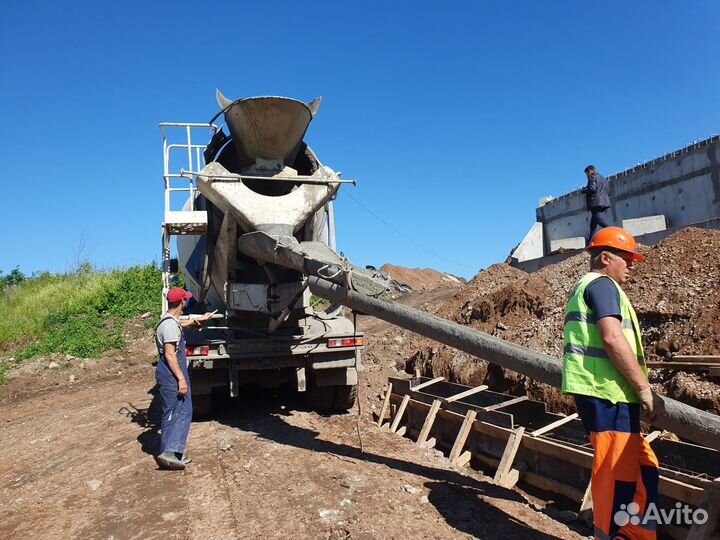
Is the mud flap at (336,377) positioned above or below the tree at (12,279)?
below

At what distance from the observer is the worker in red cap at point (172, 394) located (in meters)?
5.10

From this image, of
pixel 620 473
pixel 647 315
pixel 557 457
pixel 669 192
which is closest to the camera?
pixel 620 473

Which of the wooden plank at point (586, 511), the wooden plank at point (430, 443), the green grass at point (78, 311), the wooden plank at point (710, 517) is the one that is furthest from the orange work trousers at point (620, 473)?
the green grass at point (78, 311)

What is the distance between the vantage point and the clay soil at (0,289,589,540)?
3797 millimetres

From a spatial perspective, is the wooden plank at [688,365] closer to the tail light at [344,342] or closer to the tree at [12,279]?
the tail light at [344,342]

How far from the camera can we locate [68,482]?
16.6 feet

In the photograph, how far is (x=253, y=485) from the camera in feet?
15.0

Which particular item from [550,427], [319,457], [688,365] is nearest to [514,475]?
[550,427]

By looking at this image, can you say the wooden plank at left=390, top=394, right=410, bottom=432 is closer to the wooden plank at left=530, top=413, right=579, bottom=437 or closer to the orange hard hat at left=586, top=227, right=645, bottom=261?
the wooden plank at left=530, top=413, right=579, bottom=437

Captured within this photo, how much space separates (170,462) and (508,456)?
10.3 feet

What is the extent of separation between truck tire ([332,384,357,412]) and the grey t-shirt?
2475 millimetres

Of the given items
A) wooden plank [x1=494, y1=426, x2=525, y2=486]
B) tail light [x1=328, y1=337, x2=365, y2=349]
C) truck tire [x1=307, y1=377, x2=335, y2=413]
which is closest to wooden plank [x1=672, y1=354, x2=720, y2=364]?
→ wooden plank [x1=494, y1=426, x2=525, y2=486]

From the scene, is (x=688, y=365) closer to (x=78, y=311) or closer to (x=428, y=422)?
(x=428, y=422)

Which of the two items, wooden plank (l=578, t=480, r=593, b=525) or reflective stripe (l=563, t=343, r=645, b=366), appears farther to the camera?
wooden plank (l=578, t=480, r=593, b=525)
